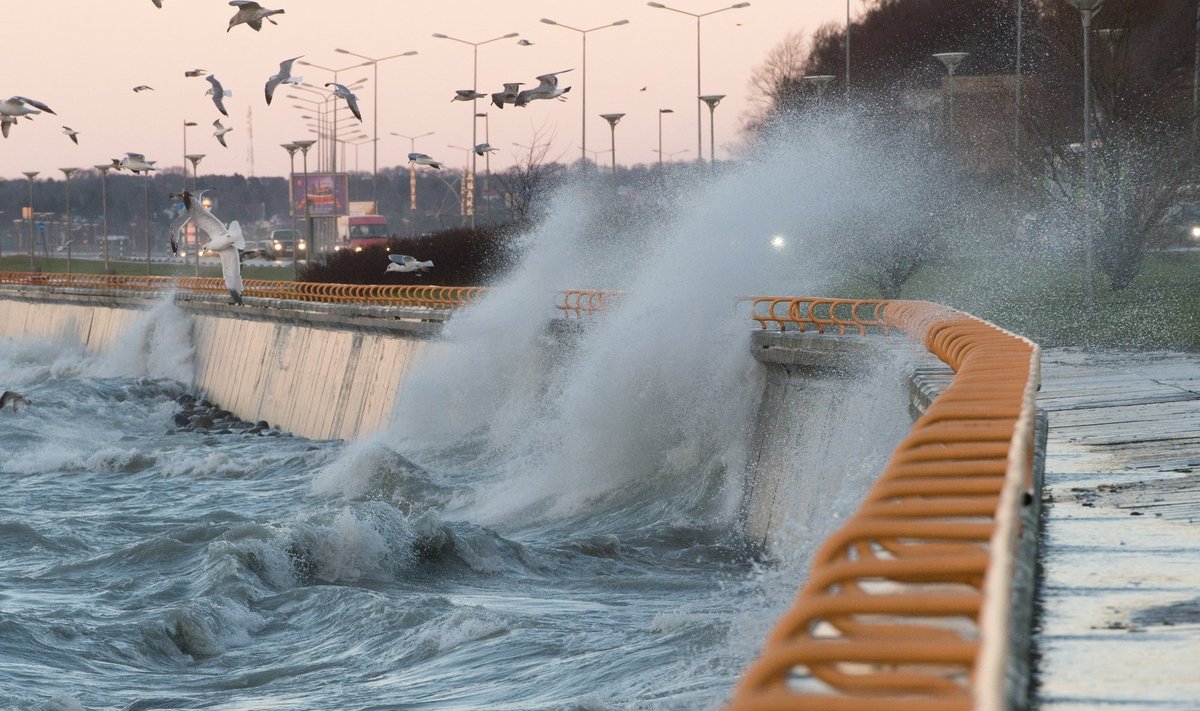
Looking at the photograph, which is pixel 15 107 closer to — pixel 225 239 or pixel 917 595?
pixel 225 239

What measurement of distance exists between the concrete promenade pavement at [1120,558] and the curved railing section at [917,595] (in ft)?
1.21

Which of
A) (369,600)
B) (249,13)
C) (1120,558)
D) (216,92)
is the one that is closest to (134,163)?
(216,92)

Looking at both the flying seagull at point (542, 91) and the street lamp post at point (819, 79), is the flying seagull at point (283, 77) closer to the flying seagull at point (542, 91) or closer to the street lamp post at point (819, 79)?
the flying seagull at point (542, 91)

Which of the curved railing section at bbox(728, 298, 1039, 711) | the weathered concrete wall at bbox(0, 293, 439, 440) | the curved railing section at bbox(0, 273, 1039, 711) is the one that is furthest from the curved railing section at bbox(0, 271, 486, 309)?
the curved railing section at bbox(728, 298, 1039, 711)

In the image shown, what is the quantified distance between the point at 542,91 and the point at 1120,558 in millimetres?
22406

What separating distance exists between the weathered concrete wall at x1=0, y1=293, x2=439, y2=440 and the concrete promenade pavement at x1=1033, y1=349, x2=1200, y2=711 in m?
20.9

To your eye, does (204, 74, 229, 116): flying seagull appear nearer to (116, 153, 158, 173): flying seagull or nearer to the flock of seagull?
the flock of seagull

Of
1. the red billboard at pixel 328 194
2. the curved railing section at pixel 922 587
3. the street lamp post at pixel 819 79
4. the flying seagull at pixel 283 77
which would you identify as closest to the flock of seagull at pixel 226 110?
the flying seagull at pixel 283 77

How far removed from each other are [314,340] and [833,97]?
102 ft

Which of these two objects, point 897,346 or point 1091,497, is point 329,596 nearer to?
point 897,346

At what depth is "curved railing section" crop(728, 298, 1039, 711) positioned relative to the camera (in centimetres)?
297

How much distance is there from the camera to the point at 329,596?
15.4m

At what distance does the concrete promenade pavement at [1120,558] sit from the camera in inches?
180

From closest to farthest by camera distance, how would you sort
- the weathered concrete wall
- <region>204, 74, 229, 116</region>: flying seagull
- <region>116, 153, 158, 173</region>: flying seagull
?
<region>204, 74, 229, 116</region>: flying seagull, the weathered concrete wall, <region>116, 153, 158, 173</region>: flying seagull
